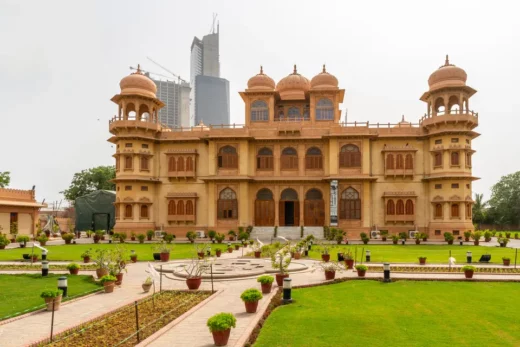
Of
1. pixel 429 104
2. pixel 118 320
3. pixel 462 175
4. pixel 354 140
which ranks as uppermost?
pixel 429 104

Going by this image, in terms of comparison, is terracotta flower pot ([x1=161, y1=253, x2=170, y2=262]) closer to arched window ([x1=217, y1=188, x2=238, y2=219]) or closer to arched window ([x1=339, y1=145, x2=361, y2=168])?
arched window ([x1=217, y1=188, x2=238, y2=219])

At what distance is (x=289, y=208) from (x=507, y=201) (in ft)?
115

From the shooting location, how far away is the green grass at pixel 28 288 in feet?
37.3

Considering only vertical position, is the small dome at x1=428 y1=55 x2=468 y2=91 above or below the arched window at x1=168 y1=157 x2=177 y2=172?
above

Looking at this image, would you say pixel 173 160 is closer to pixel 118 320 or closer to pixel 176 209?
pixel 176 209

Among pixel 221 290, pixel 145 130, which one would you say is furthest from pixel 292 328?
pixel 145 130

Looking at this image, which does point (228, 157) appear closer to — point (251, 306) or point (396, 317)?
point (251, 306)

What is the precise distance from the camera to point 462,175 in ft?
118

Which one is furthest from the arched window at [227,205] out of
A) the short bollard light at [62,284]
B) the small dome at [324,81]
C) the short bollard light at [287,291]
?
the short bollard light at [287,291]

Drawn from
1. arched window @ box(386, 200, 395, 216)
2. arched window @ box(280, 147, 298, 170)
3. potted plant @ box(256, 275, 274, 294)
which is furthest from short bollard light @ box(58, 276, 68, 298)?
arched window @ box(386, 200, 395, 216)

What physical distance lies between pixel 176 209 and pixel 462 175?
81.0 ft

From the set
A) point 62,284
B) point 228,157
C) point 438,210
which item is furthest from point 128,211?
point 62,284

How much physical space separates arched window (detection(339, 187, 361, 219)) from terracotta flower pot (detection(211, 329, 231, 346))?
31.2 meters

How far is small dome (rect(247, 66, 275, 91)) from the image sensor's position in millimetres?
42562
